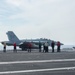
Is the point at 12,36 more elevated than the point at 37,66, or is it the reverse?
the point at 12,36

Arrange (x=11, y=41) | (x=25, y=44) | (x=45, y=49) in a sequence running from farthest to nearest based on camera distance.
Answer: (x=11, y=41) < (x=25, y=44) < (x=45, y=49)

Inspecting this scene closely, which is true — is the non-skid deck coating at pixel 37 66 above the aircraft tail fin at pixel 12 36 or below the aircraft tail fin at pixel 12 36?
below

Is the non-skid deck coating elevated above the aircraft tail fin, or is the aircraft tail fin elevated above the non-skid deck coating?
the aircraft tail fin

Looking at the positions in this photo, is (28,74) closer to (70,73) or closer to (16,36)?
(70,73)

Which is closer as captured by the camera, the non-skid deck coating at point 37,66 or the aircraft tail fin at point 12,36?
A: the non-skid deck coating at point 37,66

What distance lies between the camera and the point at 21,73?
14.2 metres

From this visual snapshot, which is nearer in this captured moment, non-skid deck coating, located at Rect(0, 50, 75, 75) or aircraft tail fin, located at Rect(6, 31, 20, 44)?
non-skid deck coating, located at Rect(0, 50, 75, 75)

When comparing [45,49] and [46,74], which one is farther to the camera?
[45,49]

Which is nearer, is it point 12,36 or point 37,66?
point 37,66

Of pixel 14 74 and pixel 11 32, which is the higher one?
pixel 11 32

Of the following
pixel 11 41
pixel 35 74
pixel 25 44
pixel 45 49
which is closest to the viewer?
pixel 35 74

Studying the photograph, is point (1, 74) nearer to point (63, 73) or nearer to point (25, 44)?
point (63, 73)

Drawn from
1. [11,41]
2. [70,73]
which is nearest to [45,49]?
[70,73]

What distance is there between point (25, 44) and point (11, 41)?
1442 centimetres
